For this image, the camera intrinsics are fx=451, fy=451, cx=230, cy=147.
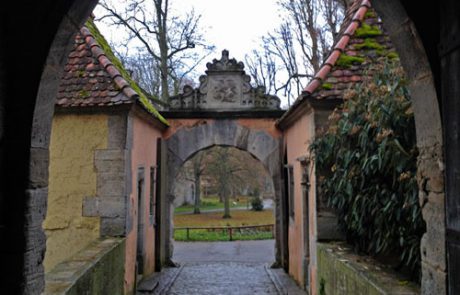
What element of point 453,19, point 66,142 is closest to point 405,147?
point 453,19

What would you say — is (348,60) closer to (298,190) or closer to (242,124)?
(298,190)

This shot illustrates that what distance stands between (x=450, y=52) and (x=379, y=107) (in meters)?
2.02

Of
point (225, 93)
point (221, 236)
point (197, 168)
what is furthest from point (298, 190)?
point (197, 168)

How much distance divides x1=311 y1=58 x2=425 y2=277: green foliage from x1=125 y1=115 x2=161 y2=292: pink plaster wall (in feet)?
10.7

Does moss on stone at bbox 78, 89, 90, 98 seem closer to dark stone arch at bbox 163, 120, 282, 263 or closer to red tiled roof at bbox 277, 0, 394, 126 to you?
red tiled roof at bbox 277, 0, 394, 126

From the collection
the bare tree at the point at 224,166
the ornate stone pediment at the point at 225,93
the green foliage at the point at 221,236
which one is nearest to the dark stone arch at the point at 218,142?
the ornate stone pediment at the point at 225,93

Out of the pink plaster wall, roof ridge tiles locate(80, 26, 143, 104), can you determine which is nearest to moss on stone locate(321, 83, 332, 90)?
roof ridge tiles locate(80, 26, 143, 104)

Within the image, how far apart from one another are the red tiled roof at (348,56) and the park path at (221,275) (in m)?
3.79

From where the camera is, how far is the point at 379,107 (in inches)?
180

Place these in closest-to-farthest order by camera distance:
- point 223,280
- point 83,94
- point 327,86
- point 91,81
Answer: point 327,86
point 83,94
point 91,81
point 223,280

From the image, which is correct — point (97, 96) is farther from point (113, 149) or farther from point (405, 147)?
point (405, 147)

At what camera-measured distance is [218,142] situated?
11.5 m

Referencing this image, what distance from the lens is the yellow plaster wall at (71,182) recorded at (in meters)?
6.84

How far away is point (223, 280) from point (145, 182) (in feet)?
9.24
